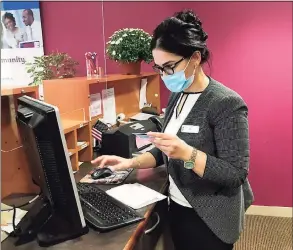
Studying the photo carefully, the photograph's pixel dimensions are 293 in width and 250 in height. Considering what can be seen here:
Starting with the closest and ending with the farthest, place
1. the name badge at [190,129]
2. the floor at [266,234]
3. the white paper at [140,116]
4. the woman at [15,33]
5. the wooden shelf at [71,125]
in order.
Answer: the name badge at [190,129]
the wooden shelf at [71,125]
the white paper at [140,116]
the floor at [266,234]
the woman at [15,33]

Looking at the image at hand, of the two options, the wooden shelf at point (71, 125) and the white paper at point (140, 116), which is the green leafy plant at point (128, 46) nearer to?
the white paper at point (140, 116)

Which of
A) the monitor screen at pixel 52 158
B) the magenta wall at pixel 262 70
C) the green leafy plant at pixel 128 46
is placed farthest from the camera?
the magenta wall at pixel 262 70

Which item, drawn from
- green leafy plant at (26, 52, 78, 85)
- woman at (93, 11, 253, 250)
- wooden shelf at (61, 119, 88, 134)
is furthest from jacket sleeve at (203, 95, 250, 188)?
green leafy plant at (26, 52, 78, 85)

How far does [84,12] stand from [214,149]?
8.13 ft

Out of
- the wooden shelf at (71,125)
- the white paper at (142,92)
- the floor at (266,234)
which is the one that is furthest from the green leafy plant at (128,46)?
the floor at (266,234)

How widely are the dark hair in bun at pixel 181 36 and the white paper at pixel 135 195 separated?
0.59 meters

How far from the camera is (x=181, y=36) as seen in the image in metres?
1.31

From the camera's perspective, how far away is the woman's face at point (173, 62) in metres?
1.34

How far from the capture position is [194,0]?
3076mm

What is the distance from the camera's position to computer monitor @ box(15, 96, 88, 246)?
97cm

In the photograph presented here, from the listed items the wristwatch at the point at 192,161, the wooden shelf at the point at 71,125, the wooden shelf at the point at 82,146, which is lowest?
the wooden shelf at the point at 82,146

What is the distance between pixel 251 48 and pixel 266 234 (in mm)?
1653

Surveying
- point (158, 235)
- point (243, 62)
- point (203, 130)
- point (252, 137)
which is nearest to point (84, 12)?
point (243, 62)

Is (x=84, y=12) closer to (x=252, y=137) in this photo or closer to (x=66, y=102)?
(x=66, y=102)
